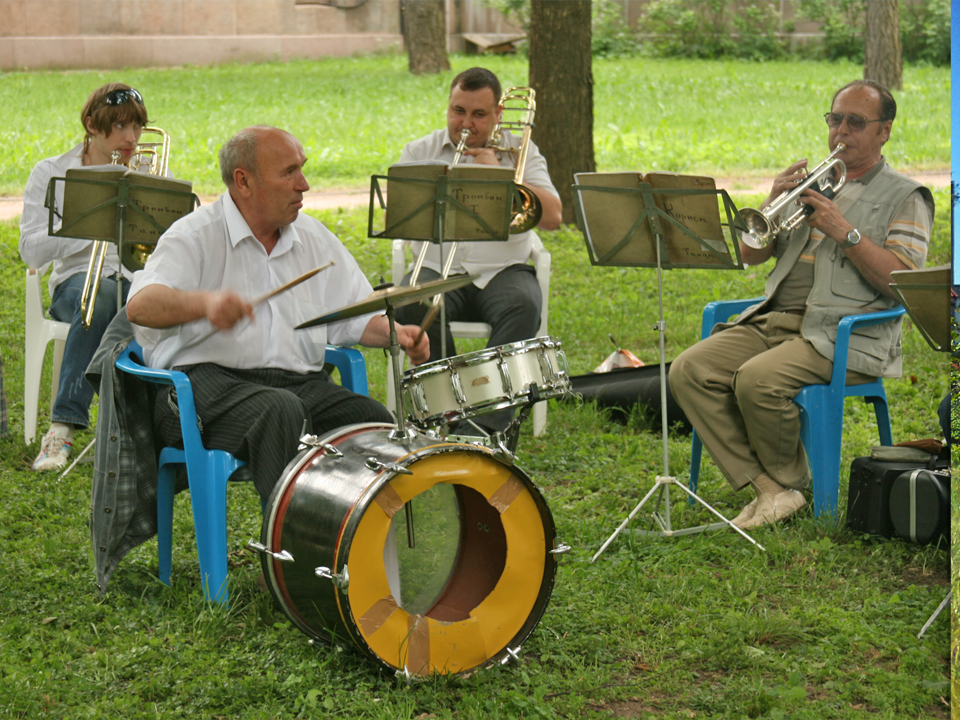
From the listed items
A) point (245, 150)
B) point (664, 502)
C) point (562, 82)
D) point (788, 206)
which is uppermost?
point (562, 82)

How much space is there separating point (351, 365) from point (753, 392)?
1.48 meters

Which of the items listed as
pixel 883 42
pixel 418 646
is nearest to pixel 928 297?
pixel 418 646

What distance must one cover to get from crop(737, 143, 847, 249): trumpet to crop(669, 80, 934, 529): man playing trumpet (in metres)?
0.04

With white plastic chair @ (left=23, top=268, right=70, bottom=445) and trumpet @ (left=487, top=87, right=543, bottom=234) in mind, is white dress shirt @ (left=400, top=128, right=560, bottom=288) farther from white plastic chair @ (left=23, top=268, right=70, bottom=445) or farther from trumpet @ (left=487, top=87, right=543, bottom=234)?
white plastic chair @ (left=23, top=268, right=70, bottom=445)

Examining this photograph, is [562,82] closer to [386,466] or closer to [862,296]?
[862,296]

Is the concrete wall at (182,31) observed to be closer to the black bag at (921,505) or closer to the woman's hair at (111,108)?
the woman's hair at (111,108)

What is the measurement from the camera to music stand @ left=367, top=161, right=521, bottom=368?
14.5 feet

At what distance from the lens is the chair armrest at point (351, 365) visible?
3.87m

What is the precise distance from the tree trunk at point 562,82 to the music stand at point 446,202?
13.7 ft

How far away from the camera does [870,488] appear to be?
3.87 m

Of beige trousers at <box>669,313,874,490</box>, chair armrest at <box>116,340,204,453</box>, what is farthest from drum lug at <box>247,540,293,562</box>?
beige trousers at <box>669,313,874,490</box>

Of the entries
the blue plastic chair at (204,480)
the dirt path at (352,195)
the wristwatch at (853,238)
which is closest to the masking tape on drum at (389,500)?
the blue plastic chair at (204,480)

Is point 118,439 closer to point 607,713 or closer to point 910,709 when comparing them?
point 607,713

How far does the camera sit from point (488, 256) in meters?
5.27
